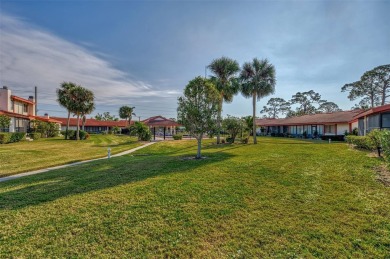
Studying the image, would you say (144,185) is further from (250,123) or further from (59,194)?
(250,123)

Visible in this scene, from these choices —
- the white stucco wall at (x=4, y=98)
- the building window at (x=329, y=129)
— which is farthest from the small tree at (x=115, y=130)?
the building window at (x=329, y=129)

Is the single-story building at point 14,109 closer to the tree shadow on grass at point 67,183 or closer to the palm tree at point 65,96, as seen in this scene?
the palm tree at point 65,96

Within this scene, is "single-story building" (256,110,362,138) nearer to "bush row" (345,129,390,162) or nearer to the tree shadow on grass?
"bush row" (345,129,390,162)

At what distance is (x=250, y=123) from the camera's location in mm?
29969

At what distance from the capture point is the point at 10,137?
23.8 meters

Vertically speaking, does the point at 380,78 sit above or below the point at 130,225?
above

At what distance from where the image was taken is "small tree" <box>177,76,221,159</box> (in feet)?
42.2

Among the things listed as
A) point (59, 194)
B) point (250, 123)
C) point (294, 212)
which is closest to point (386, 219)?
point (294, 212)

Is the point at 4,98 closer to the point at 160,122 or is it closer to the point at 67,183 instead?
the point at 160,122

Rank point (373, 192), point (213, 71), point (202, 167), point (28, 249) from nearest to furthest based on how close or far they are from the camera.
→ point (28, 249) → point (373, 192) → point (202, 167) → point (213, 71)

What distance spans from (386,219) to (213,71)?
2106 cm

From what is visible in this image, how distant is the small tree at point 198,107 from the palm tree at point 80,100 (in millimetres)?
26243

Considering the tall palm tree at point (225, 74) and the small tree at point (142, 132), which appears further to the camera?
the small tree at point (142, 132)

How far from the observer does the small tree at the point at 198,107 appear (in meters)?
12.9
